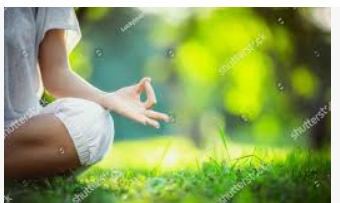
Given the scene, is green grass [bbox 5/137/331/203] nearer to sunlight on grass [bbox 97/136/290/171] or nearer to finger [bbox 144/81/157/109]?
sunlight on grass [bbox 97/136/290/171]

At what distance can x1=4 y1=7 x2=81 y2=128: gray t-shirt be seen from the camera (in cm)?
222

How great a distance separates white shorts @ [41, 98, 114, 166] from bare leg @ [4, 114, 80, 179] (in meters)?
0.03

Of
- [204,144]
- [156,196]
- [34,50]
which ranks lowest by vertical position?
[156,196]

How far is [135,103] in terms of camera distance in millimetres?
2270

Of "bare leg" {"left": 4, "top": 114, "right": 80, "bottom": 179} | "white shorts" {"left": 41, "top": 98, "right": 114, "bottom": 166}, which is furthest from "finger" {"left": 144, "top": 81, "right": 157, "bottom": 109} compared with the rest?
"bare leg" {"left": 4, "top": 114, "right": 80, "bottom": 179}

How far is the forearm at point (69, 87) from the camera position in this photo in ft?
7.50

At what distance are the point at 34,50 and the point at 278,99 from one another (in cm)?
118

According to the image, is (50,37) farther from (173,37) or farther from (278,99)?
(278,99)

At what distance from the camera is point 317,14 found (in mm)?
2521

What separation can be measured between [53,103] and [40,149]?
21cm

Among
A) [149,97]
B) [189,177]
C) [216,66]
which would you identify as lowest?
[189,177]

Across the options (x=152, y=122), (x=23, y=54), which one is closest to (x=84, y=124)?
(x=152, y=122)

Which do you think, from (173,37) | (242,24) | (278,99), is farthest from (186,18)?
(278,99)

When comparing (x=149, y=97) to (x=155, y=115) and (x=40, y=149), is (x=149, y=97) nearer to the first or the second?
(x=155, y=115)
